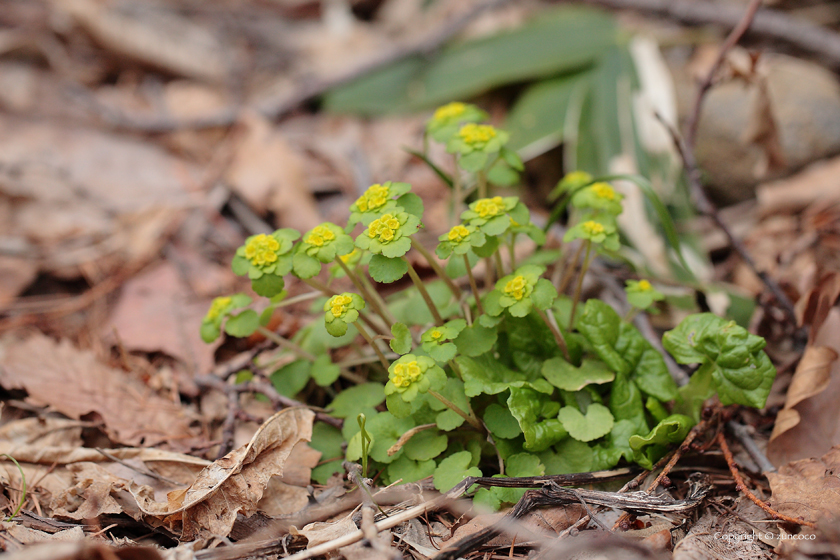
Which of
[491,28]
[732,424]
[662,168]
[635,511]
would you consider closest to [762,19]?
[662,168]

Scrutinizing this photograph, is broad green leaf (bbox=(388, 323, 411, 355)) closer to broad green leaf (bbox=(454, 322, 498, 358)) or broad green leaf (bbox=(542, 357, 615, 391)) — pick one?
broad green leaf (bbox=(454, 322, 498, 358))

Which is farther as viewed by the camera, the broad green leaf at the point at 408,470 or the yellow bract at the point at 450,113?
the yellow bract at the point at 450,113

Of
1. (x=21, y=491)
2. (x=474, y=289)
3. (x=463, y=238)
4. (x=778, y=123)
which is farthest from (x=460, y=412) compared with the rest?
(x=778, y=123)

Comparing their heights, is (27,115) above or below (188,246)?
above

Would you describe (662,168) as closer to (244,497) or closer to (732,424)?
(732,424)

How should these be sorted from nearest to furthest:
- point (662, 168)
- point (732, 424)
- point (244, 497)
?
point (244, 497)
point (732, 424)
point (662, 168)

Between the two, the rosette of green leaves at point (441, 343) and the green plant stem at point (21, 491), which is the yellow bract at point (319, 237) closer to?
the rosette of green leaves at point (441, 343)

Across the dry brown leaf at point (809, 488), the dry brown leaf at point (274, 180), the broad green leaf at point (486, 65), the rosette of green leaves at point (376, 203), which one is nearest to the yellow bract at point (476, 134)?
the rosette of green leaves at point (376, 203)
